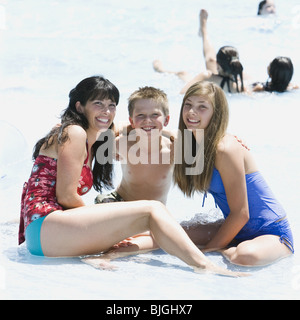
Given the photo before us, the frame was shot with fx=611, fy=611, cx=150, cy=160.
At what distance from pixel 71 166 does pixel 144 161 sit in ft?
2.96

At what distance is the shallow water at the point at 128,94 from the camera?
141 inches

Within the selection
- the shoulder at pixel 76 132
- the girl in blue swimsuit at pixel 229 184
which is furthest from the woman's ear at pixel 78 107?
the girl in blue swimsuit at pixel 229 184

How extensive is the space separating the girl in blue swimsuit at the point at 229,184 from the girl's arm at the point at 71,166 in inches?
30.8

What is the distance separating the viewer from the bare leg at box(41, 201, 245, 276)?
3697 millimetres

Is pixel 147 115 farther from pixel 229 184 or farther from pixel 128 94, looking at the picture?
pixel 128 94

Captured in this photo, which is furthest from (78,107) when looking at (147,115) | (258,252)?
(258,252)

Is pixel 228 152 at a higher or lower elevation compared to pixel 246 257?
higher

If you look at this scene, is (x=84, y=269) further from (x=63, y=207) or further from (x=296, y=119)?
(x=296, y=119)

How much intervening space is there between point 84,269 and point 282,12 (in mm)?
9972

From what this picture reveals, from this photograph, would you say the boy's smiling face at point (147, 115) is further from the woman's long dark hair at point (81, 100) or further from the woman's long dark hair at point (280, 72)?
the woman's long dark hair at point (280, 72)

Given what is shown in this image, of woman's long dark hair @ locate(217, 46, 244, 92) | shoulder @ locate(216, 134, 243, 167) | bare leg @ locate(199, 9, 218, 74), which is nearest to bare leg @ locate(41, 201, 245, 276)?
shoulder @ locate(216, 134, 243, 167)

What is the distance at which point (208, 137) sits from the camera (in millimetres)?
4137

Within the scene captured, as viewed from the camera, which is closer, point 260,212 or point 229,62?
point 260,212

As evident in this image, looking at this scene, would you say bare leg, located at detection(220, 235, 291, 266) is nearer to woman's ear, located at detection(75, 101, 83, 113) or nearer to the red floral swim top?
the red floral swim top
